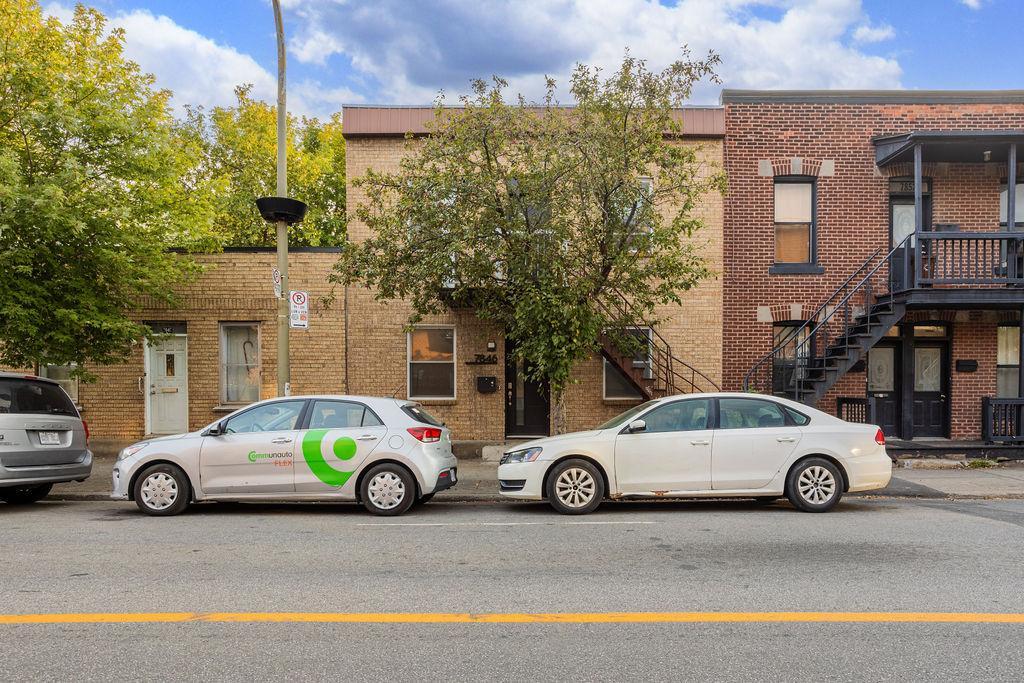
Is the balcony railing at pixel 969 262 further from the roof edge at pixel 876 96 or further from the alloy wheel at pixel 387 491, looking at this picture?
the alloy wheel at pixel 387 491

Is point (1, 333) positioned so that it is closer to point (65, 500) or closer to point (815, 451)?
point (65, 500)

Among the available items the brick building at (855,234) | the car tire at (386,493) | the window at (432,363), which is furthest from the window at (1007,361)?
the car tire at (386,493)

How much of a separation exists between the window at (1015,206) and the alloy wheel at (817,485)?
9.53 m

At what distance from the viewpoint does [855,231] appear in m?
14.3

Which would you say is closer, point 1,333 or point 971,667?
point 971,667

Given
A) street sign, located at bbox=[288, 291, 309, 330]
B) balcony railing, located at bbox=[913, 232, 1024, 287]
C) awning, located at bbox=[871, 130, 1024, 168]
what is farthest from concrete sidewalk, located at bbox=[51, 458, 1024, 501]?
awning, located at bbox=[871, 130, 1024, 168]

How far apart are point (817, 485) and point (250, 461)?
6770 millimetres

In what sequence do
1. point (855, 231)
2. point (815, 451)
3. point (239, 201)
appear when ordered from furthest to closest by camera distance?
point (239, 201)
point (855, 231)
point (815, 451)

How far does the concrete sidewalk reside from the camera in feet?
32.0

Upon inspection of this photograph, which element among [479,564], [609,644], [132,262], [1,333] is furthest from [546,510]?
[1,333]

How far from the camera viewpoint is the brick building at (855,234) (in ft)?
46.7

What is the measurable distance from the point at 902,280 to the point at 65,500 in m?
14.7

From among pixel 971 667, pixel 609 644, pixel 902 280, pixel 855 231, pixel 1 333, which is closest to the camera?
pixel 971 667

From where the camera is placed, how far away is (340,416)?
851 cm
